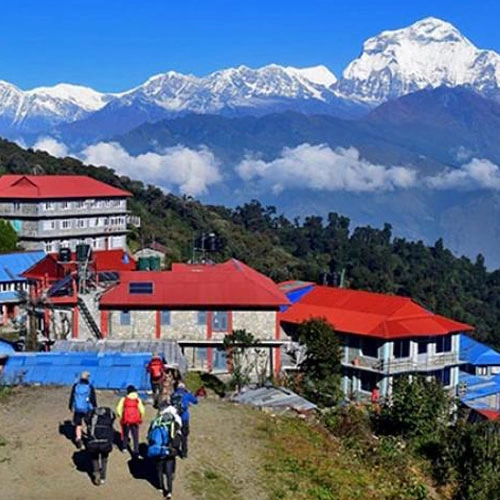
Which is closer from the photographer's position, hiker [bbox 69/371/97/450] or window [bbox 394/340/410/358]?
hiker [bbox 69/371/97/450]

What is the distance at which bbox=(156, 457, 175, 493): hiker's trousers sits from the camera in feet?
49.4

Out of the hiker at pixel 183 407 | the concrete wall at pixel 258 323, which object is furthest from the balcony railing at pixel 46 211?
the hiker at pixel 183 407

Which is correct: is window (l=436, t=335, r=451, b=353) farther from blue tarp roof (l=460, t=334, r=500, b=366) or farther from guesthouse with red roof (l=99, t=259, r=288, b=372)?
guesthouse with red roof (l=99, t=259, r=288, b=372)

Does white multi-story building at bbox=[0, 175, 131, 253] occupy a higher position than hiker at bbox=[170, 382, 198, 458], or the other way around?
white multi-story building at bbox=[0, 175, 131, 253]

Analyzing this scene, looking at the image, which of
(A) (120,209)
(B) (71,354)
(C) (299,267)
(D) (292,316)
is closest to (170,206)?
(C) (299,267)

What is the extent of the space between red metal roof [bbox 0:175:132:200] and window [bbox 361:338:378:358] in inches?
1327

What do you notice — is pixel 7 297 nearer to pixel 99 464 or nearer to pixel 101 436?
pixel 99 464

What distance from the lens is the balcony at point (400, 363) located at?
130ft

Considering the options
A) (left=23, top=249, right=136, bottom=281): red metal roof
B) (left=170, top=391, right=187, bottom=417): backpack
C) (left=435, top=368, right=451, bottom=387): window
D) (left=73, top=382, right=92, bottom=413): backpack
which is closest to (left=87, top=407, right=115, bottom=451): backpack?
(left=170, top=391, right=187, bottom=417): backpack

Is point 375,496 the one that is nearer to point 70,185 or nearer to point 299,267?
point 70,185

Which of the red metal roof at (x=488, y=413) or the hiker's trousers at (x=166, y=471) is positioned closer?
the hiker's trousers at (x=166, y=471)

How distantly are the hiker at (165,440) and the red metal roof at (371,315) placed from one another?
2494cm

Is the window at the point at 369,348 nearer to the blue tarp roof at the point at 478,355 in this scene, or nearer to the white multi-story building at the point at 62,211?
the blue tarp roof at the point at 478,355

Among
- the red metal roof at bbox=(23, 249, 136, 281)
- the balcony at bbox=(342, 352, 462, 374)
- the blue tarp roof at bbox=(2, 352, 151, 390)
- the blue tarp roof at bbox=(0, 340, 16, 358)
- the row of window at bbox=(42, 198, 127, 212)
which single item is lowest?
the balcony at bbox=(342, 352, 462, 374)
